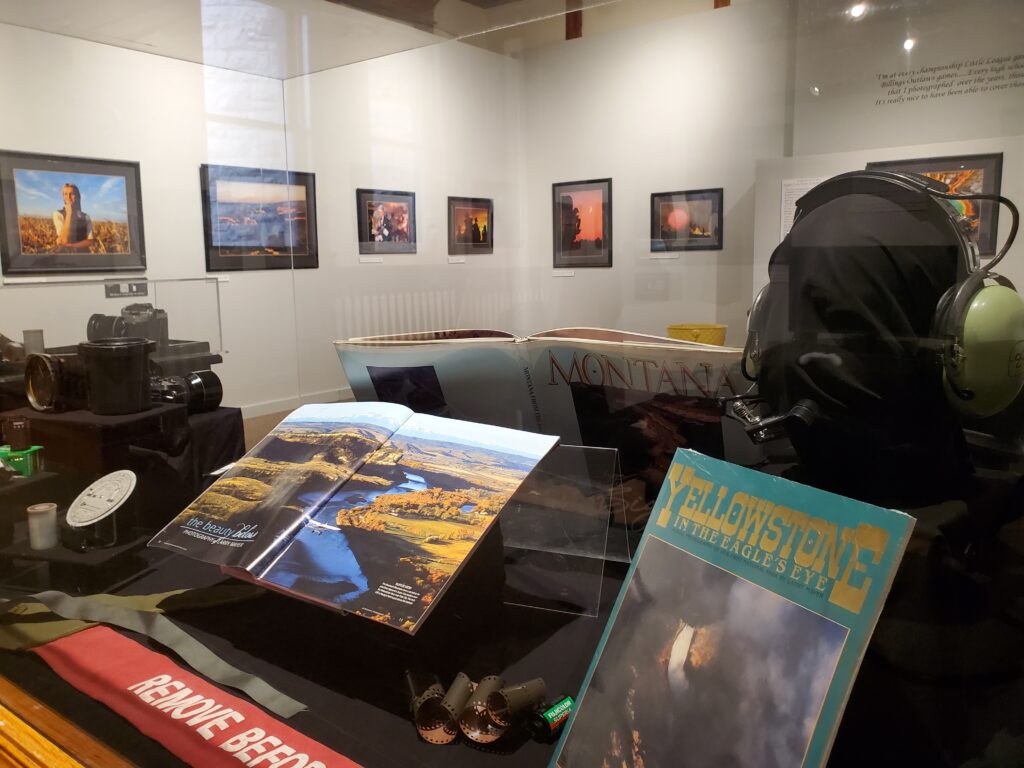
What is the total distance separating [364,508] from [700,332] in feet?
1.69

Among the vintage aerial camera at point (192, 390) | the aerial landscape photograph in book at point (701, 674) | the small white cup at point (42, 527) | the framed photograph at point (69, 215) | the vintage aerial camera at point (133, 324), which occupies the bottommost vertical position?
the small white cup at point (42, 527)

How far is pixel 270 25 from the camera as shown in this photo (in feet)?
4.97

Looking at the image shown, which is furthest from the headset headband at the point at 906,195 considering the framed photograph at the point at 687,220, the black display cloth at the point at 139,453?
the black display cloth at the point at 139,453

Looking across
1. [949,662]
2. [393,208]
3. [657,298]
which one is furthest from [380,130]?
[949,662]

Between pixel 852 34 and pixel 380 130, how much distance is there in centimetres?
89

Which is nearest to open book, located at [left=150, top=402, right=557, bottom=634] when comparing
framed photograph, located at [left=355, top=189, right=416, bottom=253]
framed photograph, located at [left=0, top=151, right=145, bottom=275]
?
framed photograph, located at [left=355, top=189, right=416, bottom=253]

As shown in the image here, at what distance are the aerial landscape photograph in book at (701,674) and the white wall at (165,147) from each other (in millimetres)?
1052

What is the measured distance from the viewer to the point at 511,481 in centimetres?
94

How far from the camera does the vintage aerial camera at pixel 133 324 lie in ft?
5.34

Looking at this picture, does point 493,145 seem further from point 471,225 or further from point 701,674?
point 701,674

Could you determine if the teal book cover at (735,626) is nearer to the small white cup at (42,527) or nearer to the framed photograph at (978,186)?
the framed photograph at (978,186)

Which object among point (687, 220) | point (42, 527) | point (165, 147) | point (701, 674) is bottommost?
point (42, 527)

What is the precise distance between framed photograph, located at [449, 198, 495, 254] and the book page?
31 centimetres

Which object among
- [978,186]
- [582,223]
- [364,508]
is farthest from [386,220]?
[978,186]
